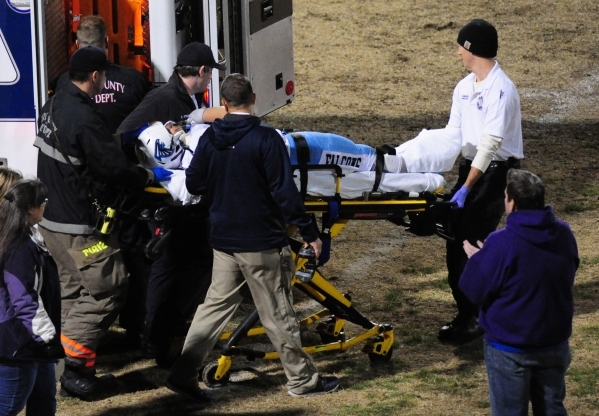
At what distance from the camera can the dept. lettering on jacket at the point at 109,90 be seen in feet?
21.8

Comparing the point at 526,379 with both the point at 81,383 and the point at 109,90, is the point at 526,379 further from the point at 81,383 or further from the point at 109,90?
the point at 109,90

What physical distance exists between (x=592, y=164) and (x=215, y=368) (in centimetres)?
572

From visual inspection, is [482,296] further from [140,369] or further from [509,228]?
[140,369]

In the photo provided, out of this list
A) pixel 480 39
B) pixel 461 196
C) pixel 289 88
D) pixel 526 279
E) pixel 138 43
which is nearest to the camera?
pixel 526 279

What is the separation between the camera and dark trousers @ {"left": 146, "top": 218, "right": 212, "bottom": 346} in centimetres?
607

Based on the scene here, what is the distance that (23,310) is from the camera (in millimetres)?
4242

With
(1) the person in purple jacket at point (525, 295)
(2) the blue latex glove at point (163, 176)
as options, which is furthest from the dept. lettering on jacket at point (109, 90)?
(1) the person in purple jacket at point (525, 295)

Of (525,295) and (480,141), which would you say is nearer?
(525,295)

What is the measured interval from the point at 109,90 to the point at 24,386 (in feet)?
8.86

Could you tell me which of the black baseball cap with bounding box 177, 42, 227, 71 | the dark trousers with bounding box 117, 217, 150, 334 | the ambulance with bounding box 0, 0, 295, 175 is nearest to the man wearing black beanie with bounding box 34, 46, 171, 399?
the dark trousers with bounding box 117, 217, 150, 334

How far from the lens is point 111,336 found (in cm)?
670

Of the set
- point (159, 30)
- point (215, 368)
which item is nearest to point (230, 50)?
point (159, 30)

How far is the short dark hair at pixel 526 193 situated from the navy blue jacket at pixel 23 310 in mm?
1819

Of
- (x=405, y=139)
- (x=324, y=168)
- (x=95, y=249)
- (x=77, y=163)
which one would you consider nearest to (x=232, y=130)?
(x=324, y=168)
